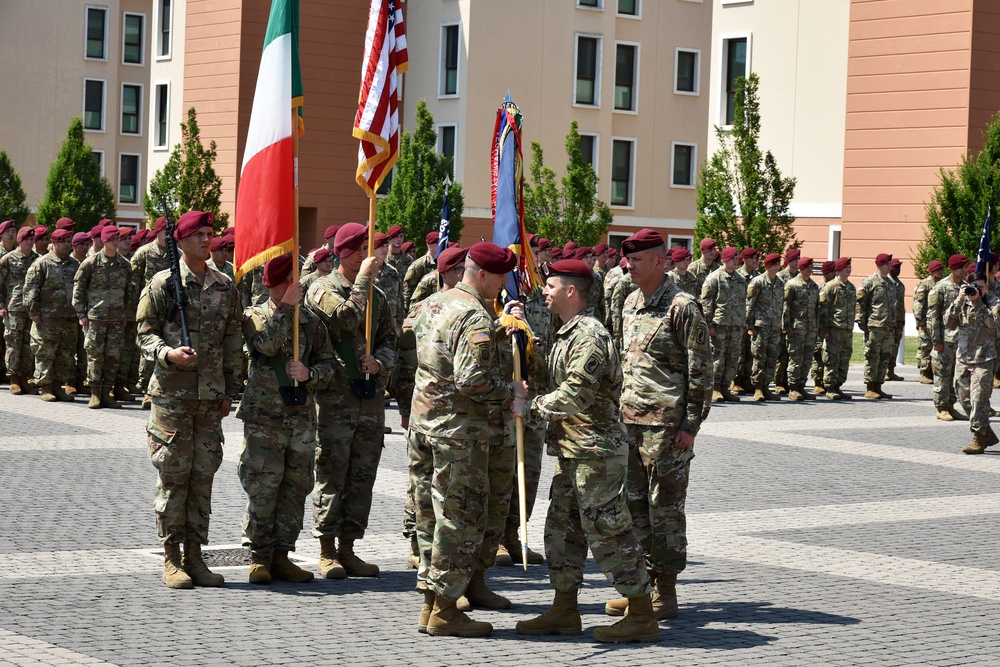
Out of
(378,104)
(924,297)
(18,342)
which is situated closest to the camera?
(378,104)

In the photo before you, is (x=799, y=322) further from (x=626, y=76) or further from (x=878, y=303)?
(x=626, y=76)

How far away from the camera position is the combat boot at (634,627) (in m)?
8.34

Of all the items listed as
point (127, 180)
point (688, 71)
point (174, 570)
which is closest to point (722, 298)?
point (174, 570)

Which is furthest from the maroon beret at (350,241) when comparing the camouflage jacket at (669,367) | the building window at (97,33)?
the building window at (97,33)

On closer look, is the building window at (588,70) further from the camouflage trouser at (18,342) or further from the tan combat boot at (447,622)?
the tan combat boot at (447,622)

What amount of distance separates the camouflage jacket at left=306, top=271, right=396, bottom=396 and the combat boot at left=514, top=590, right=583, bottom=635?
231 centimetres

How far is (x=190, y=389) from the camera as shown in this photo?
9.63m

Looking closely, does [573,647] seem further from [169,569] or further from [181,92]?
[181,92]

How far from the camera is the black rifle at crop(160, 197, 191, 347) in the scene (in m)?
9.59

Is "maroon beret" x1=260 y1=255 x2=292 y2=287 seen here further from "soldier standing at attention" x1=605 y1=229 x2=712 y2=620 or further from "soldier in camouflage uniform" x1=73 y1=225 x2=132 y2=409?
"soldier in camouflage uniform" x1=73 y1=225 x2=132 y2=409

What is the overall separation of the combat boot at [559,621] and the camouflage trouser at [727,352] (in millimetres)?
14981

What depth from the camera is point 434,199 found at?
42.7 metres

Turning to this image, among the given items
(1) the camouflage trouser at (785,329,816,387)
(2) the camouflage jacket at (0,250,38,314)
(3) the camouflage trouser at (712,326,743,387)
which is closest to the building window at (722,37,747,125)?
(1) the camouflage trouser at (785,329,816,387)

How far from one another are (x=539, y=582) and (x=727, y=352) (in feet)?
46.3
